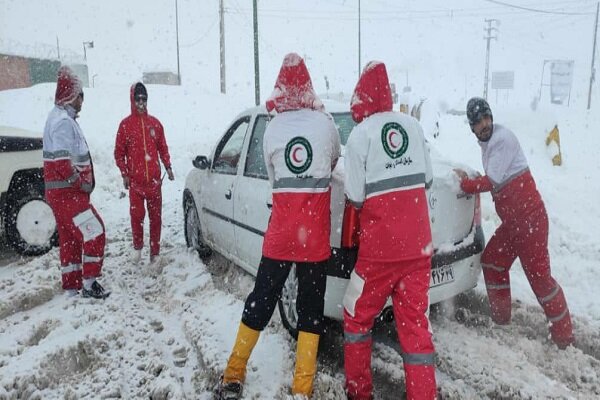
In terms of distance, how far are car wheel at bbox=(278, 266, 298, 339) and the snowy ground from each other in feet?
0.41

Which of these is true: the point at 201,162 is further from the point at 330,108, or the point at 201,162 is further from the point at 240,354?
the point at 240,354

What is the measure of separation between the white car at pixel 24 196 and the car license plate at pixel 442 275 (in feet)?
16.8

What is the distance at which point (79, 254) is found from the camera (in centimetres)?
510

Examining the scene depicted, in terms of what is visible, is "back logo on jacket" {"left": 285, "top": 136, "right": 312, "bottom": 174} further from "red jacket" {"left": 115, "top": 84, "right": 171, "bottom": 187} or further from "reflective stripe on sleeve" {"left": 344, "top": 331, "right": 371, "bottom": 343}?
"red jacket" {"left": 115, "top": 84, "right": 171, "bottom": 187}

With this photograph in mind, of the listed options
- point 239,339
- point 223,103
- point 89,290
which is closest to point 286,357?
point 239,339

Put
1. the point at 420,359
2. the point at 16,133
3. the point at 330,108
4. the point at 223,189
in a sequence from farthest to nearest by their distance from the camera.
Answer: the point at 16,133, the point at 223,189, the point at 330,108, the point at 420,359

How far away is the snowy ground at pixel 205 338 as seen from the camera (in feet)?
10.9

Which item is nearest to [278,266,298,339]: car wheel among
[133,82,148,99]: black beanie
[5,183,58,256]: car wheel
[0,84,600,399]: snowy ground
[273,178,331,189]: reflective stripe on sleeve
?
[0,84,600,399]: snowy ground

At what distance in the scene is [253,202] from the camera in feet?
14.2

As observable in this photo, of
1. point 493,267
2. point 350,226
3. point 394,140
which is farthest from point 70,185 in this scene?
point 493,267

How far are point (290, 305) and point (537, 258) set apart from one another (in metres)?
1.93

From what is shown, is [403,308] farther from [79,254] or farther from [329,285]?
[79,254]

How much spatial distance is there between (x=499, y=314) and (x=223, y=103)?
26.1 m

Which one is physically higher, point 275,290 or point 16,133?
point 16,133
